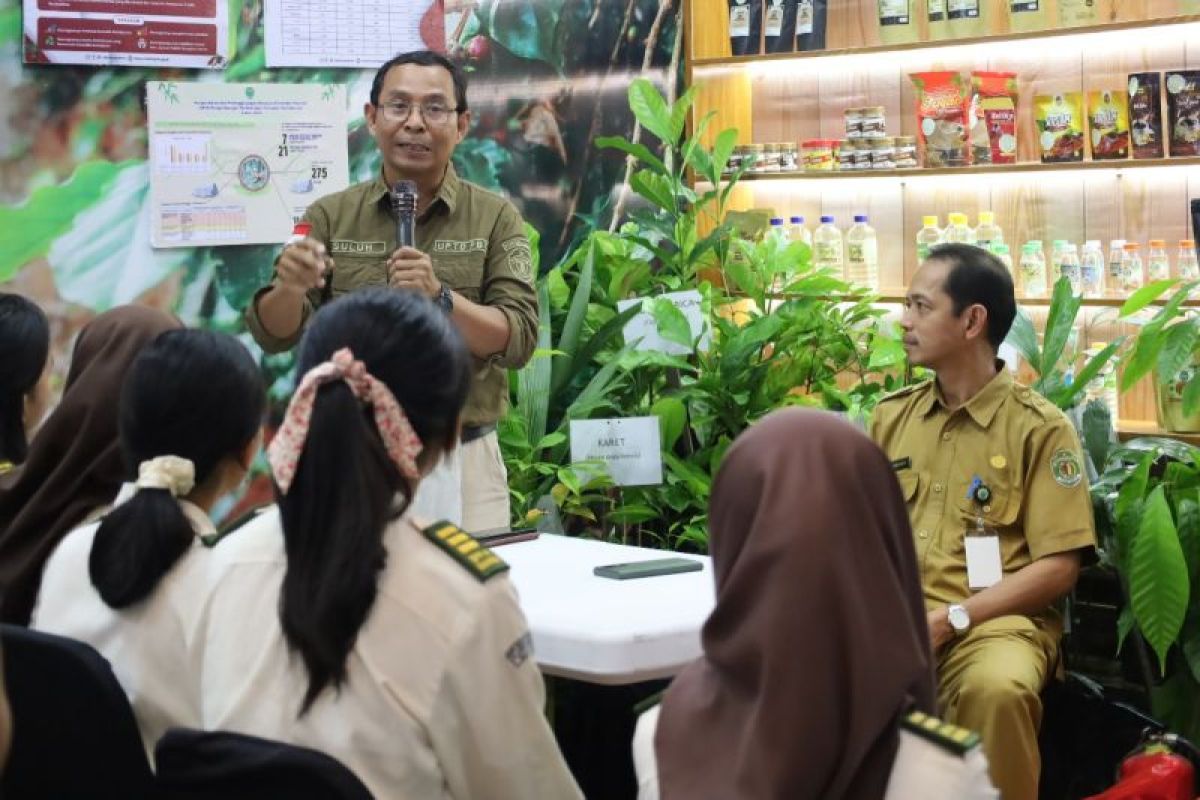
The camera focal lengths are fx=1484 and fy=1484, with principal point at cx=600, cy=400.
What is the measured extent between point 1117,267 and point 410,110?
246 centimetres

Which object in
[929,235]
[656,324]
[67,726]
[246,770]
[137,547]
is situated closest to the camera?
[246,770]

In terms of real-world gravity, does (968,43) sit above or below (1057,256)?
above

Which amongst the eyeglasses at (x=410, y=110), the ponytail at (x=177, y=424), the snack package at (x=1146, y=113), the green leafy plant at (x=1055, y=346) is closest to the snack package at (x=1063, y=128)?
the snack package at (x=1146, y=113)

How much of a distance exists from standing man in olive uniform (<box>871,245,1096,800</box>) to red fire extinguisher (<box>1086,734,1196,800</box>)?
162mm

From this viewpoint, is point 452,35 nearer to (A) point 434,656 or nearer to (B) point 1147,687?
(B) point 1147,687

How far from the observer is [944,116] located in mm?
4762

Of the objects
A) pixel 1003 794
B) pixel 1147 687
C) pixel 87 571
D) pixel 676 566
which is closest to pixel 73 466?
pixel 87 571

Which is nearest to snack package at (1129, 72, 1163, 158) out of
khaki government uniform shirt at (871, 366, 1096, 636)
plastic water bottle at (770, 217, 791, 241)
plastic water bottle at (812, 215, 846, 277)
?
plastic water bottle at (812, 215, 846, 277)

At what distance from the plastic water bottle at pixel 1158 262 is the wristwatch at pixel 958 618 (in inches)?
81.7

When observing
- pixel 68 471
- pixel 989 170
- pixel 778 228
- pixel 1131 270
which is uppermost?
pixel 989 170

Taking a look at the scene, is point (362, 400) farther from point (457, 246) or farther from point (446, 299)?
point (457, 246)

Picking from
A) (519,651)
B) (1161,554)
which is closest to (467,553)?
(519,651)

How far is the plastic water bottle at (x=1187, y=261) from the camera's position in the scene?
14.4 ft

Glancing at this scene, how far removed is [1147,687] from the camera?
322 centimetres
